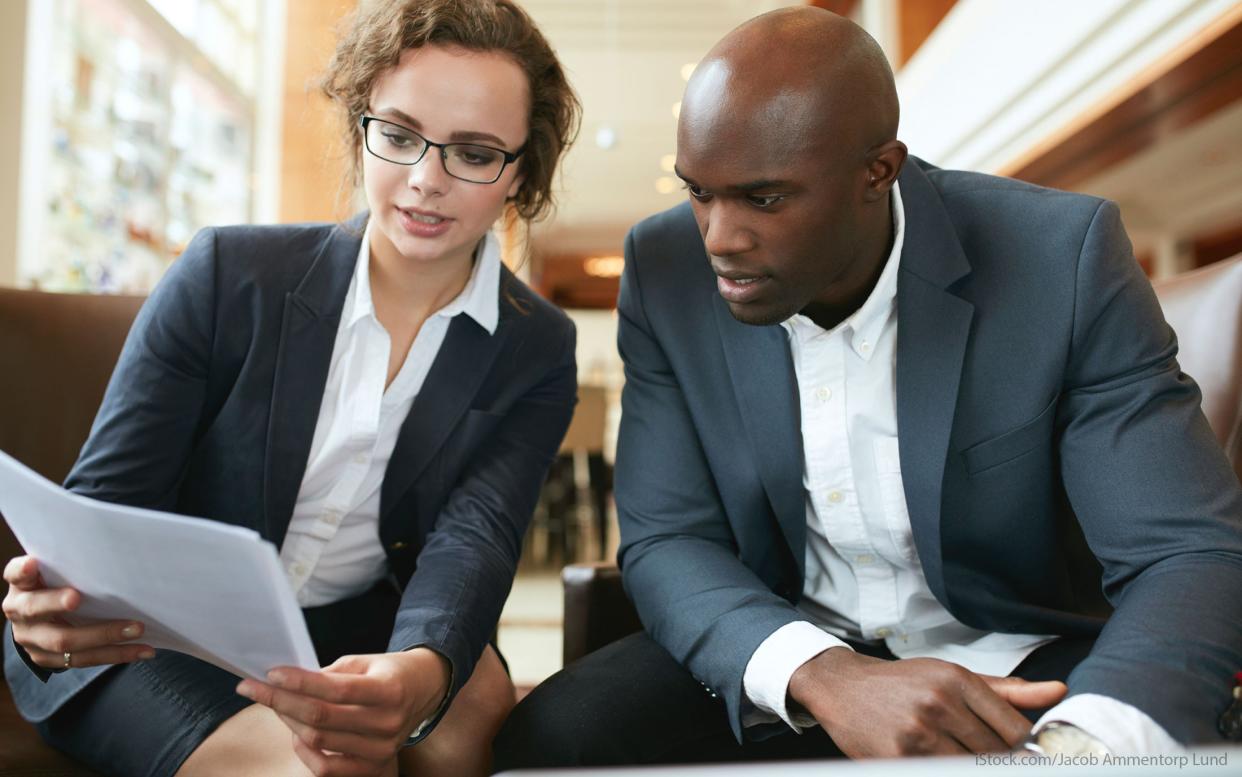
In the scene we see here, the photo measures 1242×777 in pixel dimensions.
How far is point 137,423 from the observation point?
1.29 meters

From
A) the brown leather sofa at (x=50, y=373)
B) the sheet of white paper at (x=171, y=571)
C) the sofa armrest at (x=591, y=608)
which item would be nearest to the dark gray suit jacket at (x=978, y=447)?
the sofa armrest at (x=591, y=608)

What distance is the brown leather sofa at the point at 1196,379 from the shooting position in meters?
1.40

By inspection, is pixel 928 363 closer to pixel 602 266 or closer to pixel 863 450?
pixel 863 450

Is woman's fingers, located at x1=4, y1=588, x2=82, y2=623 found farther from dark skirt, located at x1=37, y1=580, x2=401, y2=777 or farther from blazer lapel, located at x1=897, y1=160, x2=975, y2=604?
blazer lapel, located at x1=897, y1=160, x2=975, y2=604

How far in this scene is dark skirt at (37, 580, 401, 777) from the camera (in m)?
1.13

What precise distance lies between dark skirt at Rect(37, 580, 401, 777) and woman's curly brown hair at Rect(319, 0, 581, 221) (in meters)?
0.82

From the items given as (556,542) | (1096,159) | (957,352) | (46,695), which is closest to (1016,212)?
(957,352)

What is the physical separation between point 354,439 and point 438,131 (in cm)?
45

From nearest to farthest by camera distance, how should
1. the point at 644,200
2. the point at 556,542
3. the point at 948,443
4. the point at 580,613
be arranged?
the point at 948,443
the point at 580,613
the point at 556,542
the point at 644,200

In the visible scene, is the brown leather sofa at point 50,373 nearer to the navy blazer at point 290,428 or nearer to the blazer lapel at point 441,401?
the navy blazer at point 290,428

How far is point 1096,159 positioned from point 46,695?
4.62m

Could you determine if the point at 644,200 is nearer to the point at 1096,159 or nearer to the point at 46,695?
the point at 1096,159

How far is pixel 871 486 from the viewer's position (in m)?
1.31

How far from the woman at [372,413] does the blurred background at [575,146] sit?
0.30m
